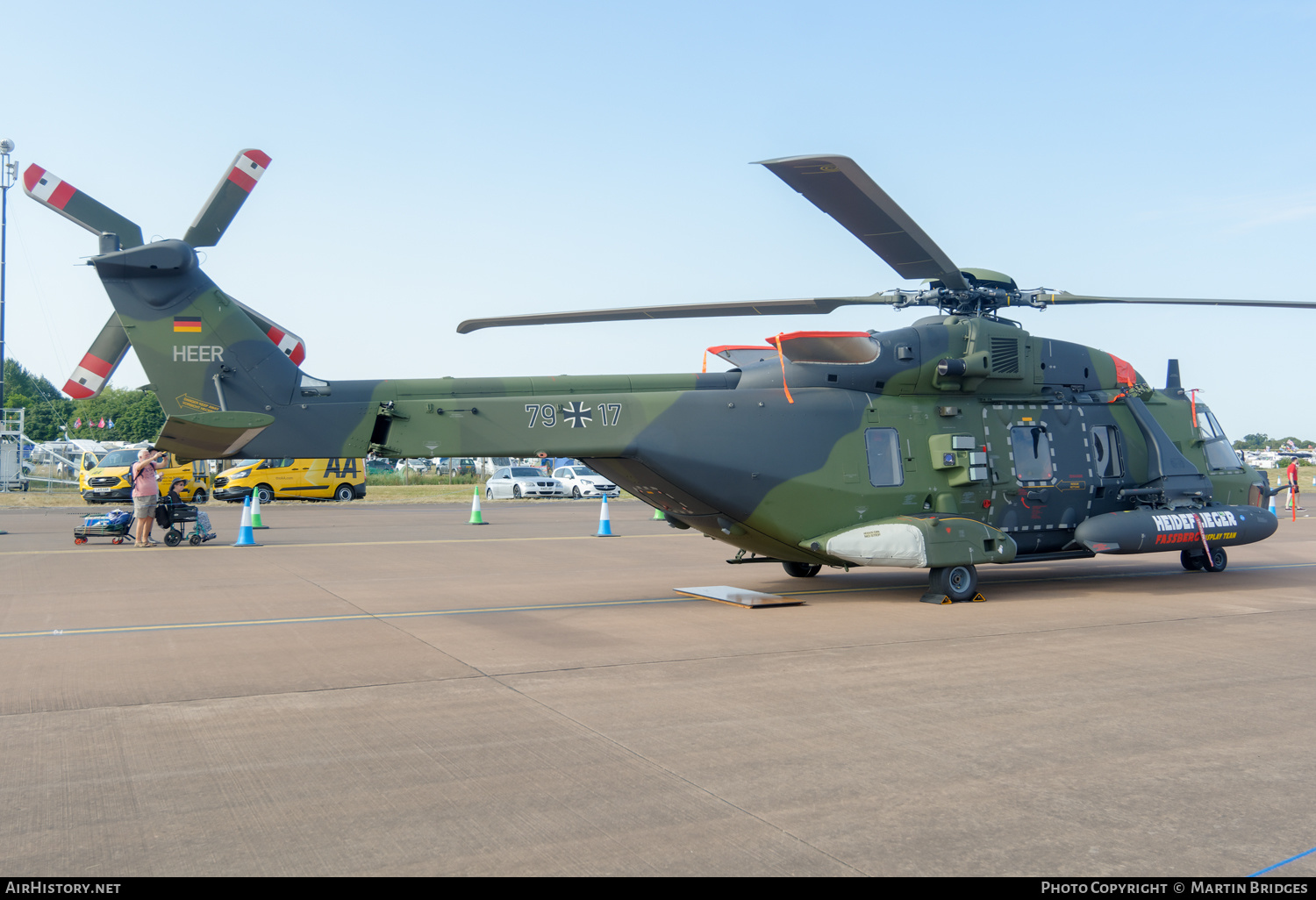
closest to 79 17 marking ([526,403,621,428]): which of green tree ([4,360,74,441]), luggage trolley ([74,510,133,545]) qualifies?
luggage trolley ([74,510,133,545])

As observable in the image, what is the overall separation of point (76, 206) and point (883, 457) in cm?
865

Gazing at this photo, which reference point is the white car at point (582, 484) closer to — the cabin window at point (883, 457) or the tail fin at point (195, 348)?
the cabin window at point (883, 457)

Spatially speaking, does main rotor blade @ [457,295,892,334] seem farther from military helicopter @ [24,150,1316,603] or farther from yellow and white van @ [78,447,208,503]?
yellow and white van @ [78,447,208,503]

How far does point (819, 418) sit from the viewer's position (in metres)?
11.4

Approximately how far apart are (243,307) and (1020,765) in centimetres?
844

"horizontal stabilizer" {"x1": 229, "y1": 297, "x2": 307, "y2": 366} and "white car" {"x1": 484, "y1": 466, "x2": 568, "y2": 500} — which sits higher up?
"horizontal stabilizer" {"x1": 229, "y1": 297, "x2": 307, "y2": 366}

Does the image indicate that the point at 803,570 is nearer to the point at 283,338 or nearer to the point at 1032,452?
the point at 1032,452

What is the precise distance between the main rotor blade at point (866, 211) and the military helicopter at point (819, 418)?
0.10 ft

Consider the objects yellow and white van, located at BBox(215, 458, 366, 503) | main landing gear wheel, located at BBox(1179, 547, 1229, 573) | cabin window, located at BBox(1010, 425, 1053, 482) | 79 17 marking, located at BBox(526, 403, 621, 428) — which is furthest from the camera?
yellow and white van, located at BBox(215, 458, 366, 503)

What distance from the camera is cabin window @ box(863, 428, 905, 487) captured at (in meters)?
11.5

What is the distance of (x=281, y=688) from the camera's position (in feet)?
23.4

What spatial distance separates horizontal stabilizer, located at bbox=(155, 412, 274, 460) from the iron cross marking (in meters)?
2.91

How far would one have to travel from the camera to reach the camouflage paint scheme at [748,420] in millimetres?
9656
